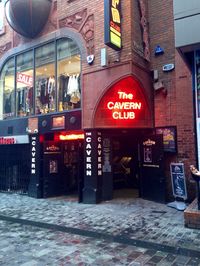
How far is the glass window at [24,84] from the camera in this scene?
1234cm

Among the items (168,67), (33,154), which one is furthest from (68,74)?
(168,67)

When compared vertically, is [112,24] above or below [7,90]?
above

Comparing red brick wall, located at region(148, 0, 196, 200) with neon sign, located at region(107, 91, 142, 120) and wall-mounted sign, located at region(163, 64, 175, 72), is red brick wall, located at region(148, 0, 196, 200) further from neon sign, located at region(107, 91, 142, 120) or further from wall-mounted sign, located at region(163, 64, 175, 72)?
neon sign, located at region(107, 91, 142, 120)

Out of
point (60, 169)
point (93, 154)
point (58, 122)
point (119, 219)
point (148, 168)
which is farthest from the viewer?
point (60, 169)

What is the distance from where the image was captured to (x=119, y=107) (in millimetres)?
9547

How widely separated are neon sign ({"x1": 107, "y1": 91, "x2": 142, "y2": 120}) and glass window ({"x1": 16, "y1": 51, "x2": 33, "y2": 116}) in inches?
170

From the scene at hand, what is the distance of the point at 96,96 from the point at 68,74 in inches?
86.8

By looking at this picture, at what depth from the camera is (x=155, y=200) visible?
9.70 m

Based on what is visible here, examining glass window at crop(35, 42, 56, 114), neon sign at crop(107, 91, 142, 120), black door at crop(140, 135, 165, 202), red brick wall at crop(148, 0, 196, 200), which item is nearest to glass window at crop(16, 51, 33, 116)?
glass window at crop(35, 42, 56, 114)

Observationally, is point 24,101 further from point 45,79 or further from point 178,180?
point 178,180

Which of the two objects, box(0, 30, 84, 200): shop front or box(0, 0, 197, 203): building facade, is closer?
box(0, 0, 197, 203): building facade

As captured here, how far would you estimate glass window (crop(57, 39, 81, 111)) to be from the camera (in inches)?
428

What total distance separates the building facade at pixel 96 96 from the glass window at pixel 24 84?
45mm

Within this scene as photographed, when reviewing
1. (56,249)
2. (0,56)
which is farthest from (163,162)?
(0,56)
